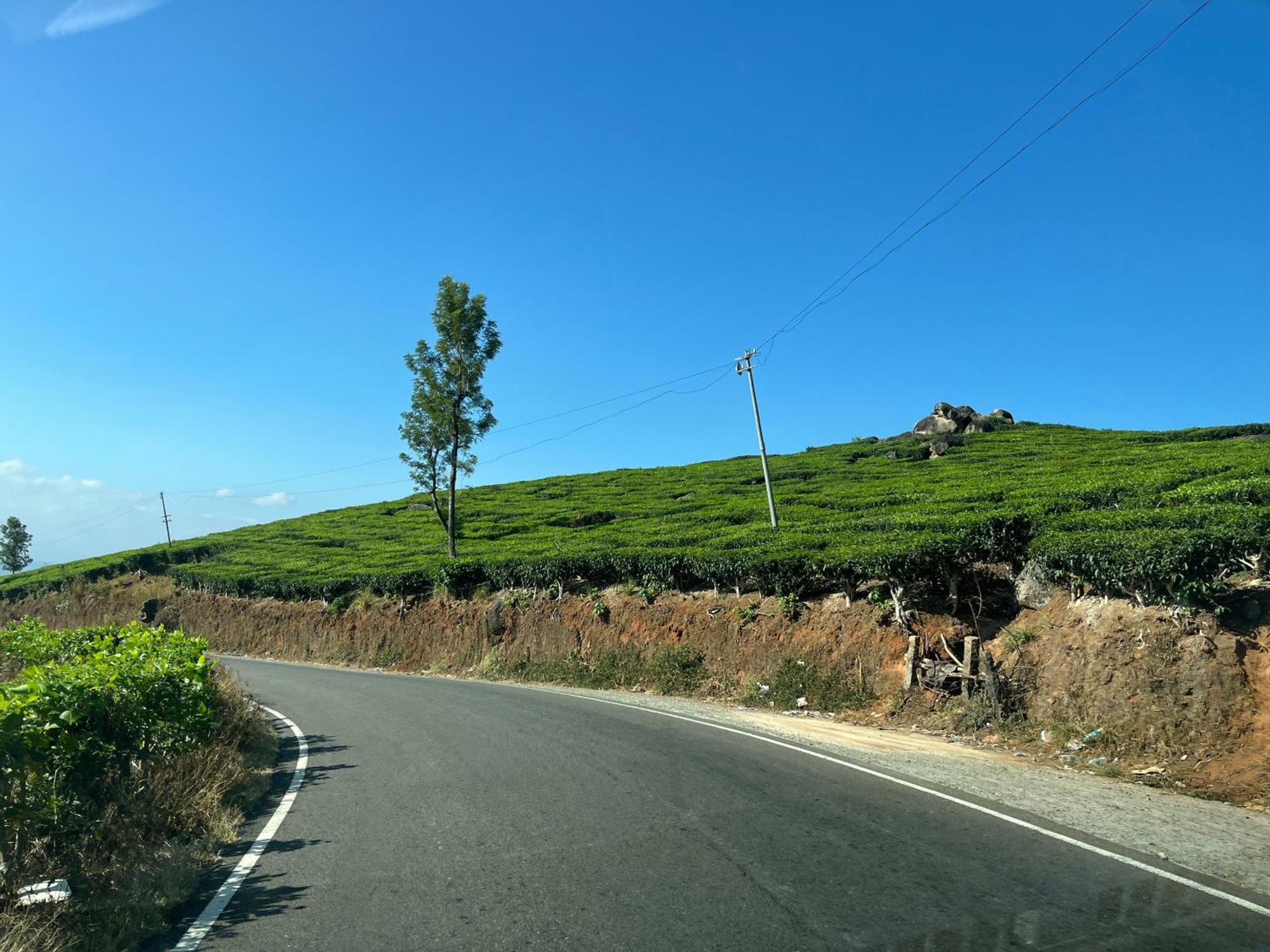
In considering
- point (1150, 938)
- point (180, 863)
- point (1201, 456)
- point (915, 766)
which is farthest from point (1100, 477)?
point (180, 863)

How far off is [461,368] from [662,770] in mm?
29334

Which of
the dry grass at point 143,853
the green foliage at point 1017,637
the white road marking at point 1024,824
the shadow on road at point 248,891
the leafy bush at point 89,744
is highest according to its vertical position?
the leafy bush at point 89,744

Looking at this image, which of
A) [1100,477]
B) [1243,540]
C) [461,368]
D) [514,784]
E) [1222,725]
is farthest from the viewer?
[461,368]

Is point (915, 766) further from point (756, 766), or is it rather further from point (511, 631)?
point (511, 631)

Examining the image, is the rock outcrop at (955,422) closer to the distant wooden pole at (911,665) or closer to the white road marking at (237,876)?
the distant wooden pole at (911,665)

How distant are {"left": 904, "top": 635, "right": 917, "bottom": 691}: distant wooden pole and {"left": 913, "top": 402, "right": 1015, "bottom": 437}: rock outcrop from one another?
52776mm

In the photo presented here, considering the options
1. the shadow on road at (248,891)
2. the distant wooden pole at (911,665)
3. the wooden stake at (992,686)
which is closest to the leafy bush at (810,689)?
the distant wooden pole at (911,665)

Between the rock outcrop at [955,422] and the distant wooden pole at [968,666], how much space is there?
53663 millimetres

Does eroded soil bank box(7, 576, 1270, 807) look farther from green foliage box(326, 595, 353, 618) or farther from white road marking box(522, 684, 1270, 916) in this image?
green foliage box(326, 595, 353, 618)

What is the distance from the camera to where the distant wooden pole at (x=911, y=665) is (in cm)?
1498

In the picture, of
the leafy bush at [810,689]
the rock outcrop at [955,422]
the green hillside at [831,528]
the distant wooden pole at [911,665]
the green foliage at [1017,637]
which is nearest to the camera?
the green hillside at [831,528]

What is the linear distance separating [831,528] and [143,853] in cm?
1998

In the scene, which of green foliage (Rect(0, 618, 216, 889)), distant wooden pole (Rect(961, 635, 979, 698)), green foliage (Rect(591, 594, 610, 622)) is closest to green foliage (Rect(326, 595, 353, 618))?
green foliage (Rect(591, 594, 610, 622))

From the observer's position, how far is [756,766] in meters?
9.97
